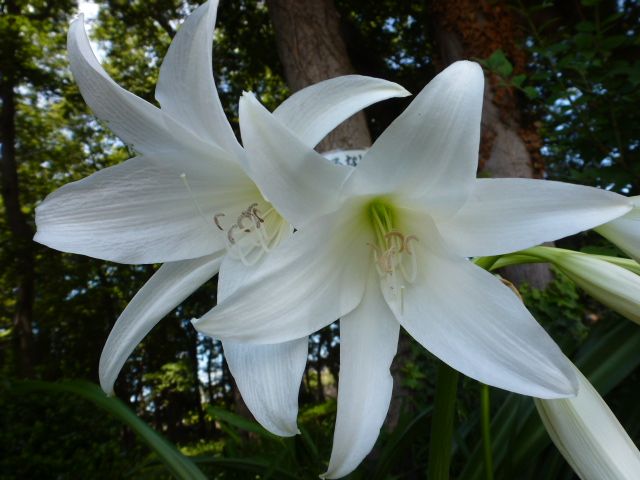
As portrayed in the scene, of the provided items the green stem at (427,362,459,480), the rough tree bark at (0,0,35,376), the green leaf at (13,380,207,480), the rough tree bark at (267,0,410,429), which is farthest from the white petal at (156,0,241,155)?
the rough tree bark at (0,0,35,376)

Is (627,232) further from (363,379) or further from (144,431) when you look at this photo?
(144,431)

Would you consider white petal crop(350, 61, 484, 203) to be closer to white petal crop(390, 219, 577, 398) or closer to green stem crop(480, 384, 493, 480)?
white petal crop(390, 219, 577, 398)

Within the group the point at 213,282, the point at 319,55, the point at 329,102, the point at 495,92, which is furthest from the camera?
the point at 213,282

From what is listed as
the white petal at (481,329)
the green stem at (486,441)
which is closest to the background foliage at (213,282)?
the green stem at (486,441)

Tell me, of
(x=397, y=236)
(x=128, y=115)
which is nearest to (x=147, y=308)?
(x=128, y=115)

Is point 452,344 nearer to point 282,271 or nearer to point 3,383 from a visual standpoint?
point 282,271

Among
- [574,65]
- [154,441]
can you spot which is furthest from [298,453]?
[574,65]
